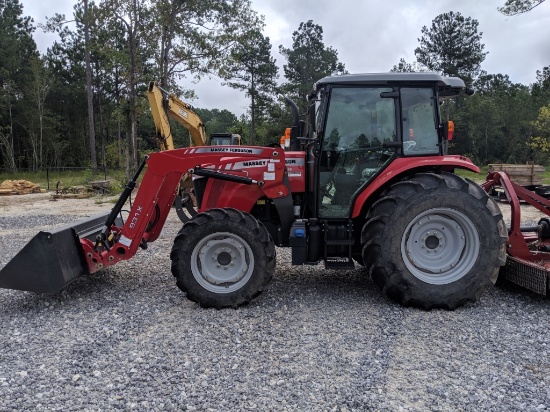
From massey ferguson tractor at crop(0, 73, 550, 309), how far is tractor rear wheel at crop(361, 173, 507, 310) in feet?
0.04

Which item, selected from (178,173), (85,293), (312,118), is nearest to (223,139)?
(178,173)

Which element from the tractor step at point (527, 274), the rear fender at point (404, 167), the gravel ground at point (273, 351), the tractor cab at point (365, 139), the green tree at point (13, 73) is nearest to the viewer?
the gravel ground at point (273, 351)

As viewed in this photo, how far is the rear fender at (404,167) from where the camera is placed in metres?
4.88

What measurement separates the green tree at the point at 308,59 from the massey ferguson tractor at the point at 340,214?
37927 mm

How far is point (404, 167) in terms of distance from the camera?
4.91 metres

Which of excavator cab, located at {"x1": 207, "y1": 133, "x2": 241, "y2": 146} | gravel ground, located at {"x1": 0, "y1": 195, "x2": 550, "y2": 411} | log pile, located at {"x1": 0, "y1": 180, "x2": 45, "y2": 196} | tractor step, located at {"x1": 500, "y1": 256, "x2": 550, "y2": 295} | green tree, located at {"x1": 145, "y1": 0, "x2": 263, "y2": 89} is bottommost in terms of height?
gravel ground, located at {"x1": 0, "y1": 195, "x2": 550, "y2": 411}

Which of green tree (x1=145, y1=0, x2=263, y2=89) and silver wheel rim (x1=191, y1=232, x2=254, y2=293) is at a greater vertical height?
green tree (x1=145, y1=0, x2=263, y2=89)

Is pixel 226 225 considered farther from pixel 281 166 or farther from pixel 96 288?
pixel 96 288

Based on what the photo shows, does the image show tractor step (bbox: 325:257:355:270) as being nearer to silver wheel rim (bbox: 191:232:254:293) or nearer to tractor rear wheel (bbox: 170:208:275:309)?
tractor rear wheel (bbox: 170:208:275:309)

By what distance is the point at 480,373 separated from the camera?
3.42 metres

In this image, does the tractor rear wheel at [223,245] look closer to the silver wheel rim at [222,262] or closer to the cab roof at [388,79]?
the silver wheel rim at [222,262]

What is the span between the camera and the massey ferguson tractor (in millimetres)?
4723

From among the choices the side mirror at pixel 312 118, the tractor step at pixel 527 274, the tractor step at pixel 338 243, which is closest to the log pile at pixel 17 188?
the side mirror at pixel 312 118

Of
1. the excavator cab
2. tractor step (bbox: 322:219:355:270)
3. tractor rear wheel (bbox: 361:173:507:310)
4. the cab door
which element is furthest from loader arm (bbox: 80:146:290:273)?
the excavator cab
